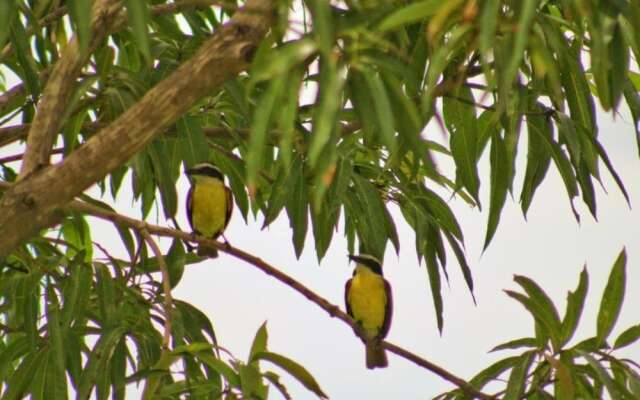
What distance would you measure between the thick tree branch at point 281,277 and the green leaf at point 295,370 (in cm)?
20

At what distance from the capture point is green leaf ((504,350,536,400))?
3652mm

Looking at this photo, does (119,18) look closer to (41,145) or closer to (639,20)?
(41,145)

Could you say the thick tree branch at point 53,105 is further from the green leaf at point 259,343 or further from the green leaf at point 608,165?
the green leaf at point 608,165

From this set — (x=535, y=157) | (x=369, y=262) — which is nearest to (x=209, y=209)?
(x=369, y=262)

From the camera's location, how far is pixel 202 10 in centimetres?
490

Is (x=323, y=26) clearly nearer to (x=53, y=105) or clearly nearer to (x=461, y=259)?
(x=53, y=105)

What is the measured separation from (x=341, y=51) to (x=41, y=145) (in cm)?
96

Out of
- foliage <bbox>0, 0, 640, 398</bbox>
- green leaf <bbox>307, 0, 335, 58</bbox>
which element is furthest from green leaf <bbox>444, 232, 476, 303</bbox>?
green leaf <bbox>307, 0, 335, 58</bbox>

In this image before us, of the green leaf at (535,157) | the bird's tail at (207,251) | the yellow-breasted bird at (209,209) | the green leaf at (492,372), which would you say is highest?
the yellow-breasted bird at (209,209)

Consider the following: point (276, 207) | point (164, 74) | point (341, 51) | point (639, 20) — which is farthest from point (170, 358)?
point (639, 20)

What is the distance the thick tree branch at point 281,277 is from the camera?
3676mm

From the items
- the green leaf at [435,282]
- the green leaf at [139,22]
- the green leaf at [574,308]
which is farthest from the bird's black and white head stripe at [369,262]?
the green leaf at [139,22]

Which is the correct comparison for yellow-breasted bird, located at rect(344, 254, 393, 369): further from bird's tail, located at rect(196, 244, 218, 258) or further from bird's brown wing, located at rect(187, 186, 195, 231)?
bird's brown wing, located at rect(187, 186, 195, 231)

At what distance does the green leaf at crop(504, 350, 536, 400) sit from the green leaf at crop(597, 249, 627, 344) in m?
0.19
